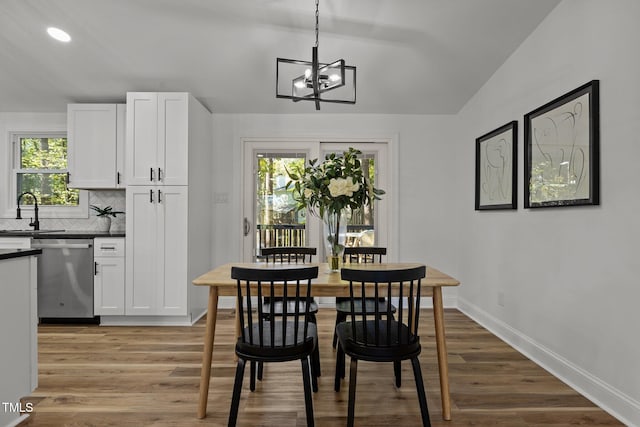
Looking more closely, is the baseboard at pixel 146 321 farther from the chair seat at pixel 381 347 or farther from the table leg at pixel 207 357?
the chair seat at pixel 381 347

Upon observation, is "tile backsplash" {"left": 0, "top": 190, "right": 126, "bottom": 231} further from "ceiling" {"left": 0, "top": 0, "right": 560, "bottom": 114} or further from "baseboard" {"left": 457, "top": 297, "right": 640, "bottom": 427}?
"baseboard" {"left": 457, "top": 297, "right": 640, "bottom": 427}

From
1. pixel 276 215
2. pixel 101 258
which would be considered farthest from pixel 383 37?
pixel 101 258

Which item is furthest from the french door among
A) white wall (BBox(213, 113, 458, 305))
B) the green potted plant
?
the green potted plant

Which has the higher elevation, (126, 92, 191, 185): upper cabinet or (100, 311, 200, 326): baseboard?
(126, 92, 191, 185): upper cabinet

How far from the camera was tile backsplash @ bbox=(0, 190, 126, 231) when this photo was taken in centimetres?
446

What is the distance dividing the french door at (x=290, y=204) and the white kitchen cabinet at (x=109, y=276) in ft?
4.57

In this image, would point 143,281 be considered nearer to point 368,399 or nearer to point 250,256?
point 250,256

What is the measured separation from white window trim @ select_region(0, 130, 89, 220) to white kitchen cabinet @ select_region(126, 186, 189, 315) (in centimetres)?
113

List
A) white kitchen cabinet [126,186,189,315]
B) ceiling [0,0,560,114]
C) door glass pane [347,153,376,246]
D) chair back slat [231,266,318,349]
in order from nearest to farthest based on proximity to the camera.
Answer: chair back slat [231,266,318,349], ceiling [0,0,560,114], white kitchen cabinet [126,186,189,315], door glass pane [347,153,376,246]

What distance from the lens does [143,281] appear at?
381 centimetres

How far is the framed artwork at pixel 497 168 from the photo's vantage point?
3.29 meters

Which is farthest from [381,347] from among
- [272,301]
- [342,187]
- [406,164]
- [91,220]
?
[91,220]

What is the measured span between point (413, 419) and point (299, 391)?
710 mm

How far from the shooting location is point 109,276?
12.5 ft
